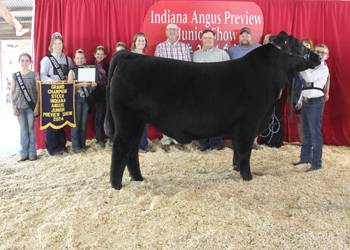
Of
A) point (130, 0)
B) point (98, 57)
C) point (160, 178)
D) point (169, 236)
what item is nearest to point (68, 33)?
point (98, 57)

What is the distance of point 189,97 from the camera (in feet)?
7.44

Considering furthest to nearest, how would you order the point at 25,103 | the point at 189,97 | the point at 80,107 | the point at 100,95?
the point at 100,95 < the point at 80,107 < the point at 25,103 < the point at 189,97

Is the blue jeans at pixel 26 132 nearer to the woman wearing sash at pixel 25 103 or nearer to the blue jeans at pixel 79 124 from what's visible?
the woman wearing sash at pixel 25 103

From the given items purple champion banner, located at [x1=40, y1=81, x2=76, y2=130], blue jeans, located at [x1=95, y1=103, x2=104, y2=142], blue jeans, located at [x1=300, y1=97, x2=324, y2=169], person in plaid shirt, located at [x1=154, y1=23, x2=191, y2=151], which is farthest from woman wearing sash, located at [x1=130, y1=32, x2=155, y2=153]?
blue jeans, located at [x1=300, y1=97, x2=324, y2=169]

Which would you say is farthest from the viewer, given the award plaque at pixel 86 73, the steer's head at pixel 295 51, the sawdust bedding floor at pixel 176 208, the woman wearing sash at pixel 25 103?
the award plaque at pixel 86 73

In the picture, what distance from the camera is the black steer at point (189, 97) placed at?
2.25 m

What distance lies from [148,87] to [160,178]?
3.68ft

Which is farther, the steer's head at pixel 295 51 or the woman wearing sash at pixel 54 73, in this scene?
the woman wearing sash at pixel 54 73

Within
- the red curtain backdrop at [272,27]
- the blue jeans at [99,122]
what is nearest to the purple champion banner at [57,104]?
the blue jeans at [99,122]

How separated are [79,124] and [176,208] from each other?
2.84m

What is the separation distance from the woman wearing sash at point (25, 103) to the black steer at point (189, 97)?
189cm

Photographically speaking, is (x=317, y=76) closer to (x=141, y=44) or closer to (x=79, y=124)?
(x=141, y=44)

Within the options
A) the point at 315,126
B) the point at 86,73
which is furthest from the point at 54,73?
the point at 315,126

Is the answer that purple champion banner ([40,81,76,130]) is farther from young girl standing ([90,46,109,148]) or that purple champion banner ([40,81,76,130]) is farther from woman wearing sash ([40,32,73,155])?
young girl standing ([90,46,109,148])
